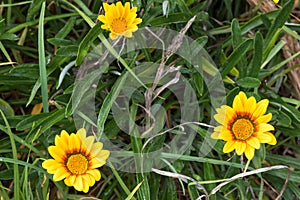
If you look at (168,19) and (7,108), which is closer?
(168,19)

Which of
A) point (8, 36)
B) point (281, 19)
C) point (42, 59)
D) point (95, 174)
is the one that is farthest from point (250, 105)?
point (8, 36)

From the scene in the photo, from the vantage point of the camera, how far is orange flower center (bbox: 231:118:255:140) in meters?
1.16

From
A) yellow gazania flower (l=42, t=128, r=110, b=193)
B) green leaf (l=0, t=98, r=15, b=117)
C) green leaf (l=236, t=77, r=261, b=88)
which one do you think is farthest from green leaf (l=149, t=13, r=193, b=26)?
green leaf (l=0, t=98, r=15, b=117)

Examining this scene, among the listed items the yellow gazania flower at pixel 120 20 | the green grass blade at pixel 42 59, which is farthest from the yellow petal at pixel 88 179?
the yellow gazania flower at pixel 120 20

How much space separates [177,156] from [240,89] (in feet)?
0.76

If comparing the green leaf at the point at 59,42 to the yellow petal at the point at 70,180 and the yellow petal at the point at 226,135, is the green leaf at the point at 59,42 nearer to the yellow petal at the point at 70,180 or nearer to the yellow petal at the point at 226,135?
the yellow petal at the point at 70,180

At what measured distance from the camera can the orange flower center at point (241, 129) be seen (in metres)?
1.16

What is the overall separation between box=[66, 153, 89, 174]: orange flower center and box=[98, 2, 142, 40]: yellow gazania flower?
0.28m

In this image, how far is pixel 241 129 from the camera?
3.83 feet

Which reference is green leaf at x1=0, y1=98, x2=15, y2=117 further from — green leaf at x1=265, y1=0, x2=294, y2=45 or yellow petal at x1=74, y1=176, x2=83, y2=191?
green leaf at x1=265, y1=0, x2=294, y2=45

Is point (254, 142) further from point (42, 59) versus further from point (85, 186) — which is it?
point (42, 59)

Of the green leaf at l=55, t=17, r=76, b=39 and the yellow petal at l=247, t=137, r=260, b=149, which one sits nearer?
the yellow petal at l=247, t=137, r=260, b=149

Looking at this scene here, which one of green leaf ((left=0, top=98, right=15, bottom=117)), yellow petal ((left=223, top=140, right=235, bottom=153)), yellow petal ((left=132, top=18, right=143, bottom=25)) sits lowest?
yellow petal ((left=223, top=140, right=235, bottom=153))

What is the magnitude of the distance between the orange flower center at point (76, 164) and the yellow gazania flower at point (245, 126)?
0.31 m
